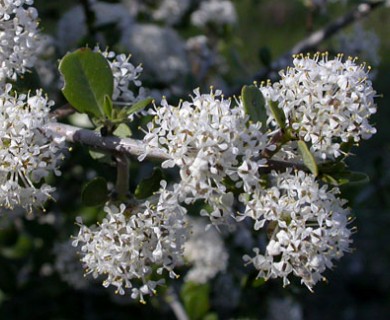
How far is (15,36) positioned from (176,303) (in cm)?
110

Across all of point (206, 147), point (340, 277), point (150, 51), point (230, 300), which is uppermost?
point (150, 51)

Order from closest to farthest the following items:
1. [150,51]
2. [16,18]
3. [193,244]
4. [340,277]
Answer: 1. [16,18]
2. [193,244]
3. [150,51]
4. [340,277]

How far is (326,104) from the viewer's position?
1.08m

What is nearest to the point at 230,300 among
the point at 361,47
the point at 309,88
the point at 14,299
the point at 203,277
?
the point at 203,277

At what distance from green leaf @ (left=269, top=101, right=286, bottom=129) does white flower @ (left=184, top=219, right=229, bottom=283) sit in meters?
1.07

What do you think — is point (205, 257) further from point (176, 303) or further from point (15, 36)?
point (15, 36)

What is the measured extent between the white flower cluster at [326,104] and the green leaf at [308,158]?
0.01 m

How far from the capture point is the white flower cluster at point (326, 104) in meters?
1.08

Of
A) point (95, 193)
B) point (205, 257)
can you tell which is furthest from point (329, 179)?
Result: point (205, 257)

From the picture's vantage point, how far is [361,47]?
2.30 m

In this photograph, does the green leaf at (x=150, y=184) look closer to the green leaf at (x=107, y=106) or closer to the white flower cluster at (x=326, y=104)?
the green leaf at (x=107, y=106)

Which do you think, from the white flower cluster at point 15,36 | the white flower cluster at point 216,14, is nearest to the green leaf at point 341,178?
the white flower cluster at point 15,36

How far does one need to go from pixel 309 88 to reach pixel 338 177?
17 centimetres

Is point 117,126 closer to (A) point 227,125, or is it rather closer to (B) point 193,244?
(A) point 227,125
